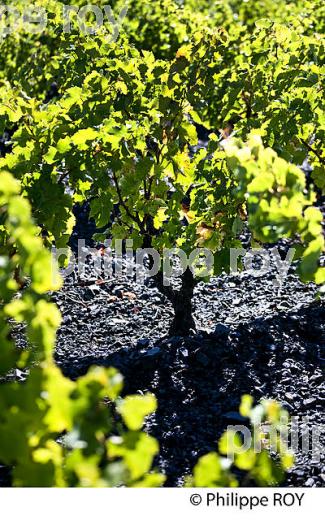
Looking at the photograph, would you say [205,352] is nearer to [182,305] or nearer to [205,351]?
[205,351]

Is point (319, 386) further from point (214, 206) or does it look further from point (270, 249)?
point (270, 249)

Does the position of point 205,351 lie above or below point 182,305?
below

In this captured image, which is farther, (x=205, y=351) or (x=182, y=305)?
(x=182, y=305)

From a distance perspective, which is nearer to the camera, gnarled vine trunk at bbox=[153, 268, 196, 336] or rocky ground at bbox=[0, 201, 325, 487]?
rocky ground at bbox=[0, 201, 325, 487]

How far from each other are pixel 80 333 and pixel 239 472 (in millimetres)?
1441

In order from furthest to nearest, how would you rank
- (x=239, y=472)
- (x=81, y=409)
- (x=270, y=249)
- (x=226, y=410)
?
1. (x=270, y=249)
2. (x=226, y=410)
3. (x=239, y=472)
4. (x=81, y=409)

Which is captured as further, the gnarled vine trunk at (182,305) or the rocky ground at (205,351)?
the gnarled vine trunk at (182,305)

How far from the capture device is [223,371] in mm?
3758

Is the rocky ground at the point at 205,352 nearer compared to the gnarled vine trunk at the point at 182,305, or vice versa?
the rocky ground at the point at 205,352

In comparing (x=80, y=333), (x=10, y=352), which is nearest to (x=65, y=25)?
(x=80, y=333)

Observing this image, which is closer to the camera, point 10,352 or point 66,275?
point 10,352

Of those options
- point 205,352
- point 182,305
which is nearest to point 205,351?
point 205,352

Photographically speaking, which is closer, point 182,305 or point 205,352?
point 205,352

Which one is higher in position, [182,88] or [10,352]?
[182,88]
